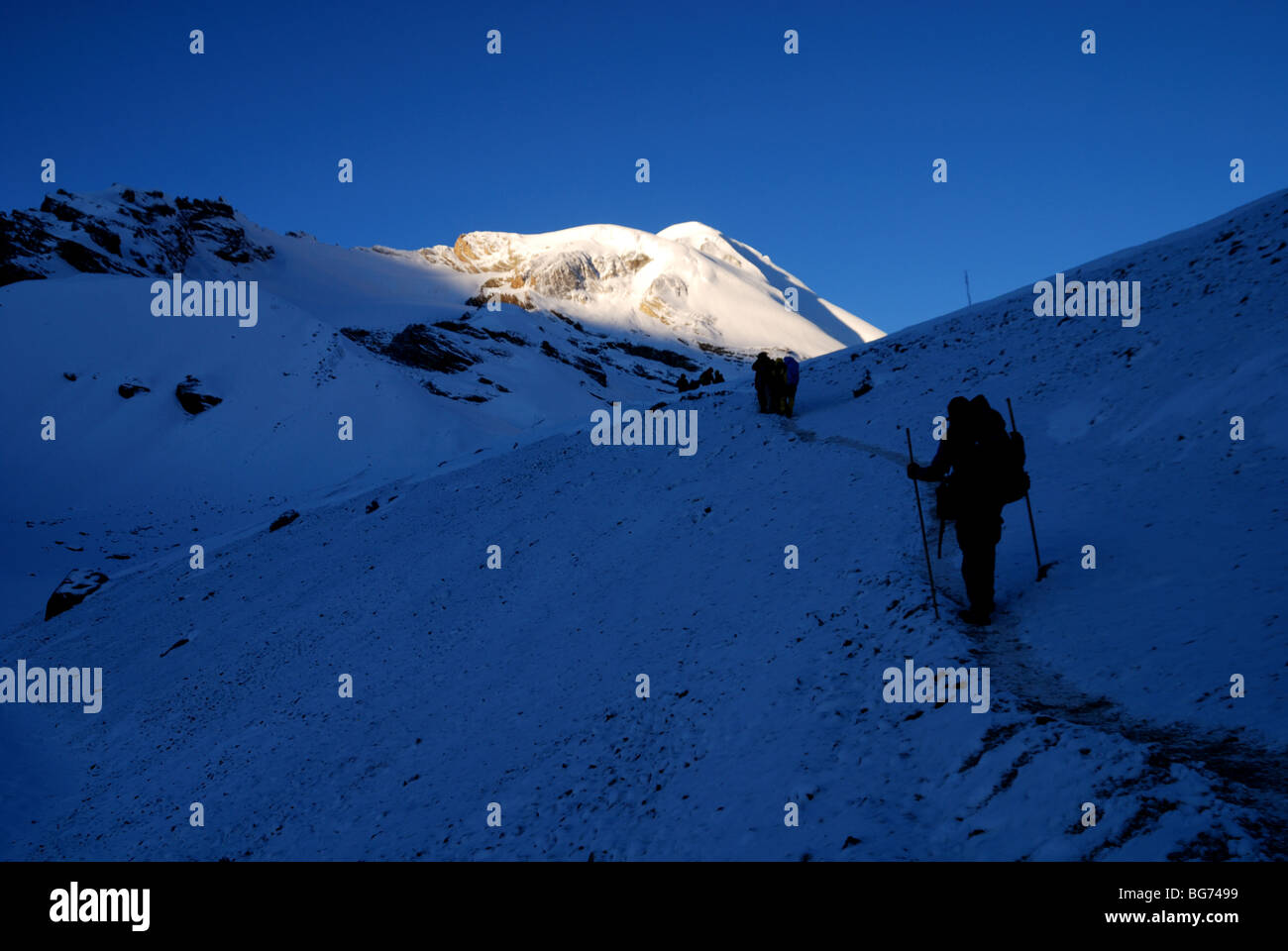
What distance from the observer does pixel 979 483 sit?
26.1 ft

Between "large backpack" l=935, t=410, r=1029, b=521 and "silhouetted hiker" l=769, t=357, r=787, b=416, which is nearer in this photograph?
"large backpack" l=935, t=410, r=1029, b=521

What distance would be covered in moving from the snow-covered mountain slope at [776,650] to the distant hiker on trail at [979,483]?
0.63 metres

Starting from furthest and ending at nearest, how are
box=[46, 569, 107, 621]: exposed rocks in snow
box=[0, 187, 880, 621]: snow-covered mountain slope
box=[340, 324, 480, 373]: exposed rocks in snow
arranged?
box=[340, 324, 480, 373]: exposed rocks in snow, box=[0, 187, 880, 621]: snow-covered mountain slope, box=[46, 569, 107, 621]: exposed rocks in snow

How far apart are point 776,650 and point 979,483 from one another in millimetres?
3680

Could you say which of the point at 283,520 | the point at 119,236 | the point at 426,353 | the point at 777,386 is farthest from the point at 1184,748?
the point at 119,236

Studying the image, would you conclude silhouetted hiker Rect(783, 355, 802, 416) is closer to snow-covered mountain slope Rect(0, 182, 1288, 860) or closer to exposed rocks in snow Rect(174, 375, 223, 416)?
snow-covered mountain slope Rect(0, 182, 1288, 860)

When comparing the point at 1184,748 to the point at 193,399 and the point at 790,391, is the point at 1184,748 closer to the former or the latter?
the point at 790,391

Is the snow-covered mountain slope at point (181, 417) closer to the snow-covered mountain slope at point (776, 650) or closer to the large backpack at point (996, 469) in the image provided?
the snow-covered mountain slope at point (776, 650)

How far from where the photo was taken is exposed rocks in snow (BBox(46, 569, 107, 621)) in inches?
1163

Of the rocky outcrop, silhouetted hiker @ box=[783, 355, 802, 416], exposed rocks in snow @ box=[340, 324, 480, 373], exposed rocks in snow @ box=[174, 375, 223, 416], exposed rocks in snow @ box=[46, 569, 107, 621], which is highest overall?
the rocky outcrop

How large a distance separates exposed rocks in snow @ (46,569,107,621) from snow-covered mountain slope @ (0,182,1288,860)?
5.85ft

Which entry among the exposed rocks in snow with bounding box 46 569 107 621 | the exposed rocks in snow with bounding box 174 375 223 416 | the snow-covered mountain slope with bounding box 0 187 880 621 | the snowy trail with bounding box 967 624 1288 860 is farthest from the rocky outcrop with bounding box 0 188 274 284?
the snowy trail with bounding box 967 624 1288 860

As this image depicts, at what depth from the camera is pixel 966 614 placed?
8500mm
